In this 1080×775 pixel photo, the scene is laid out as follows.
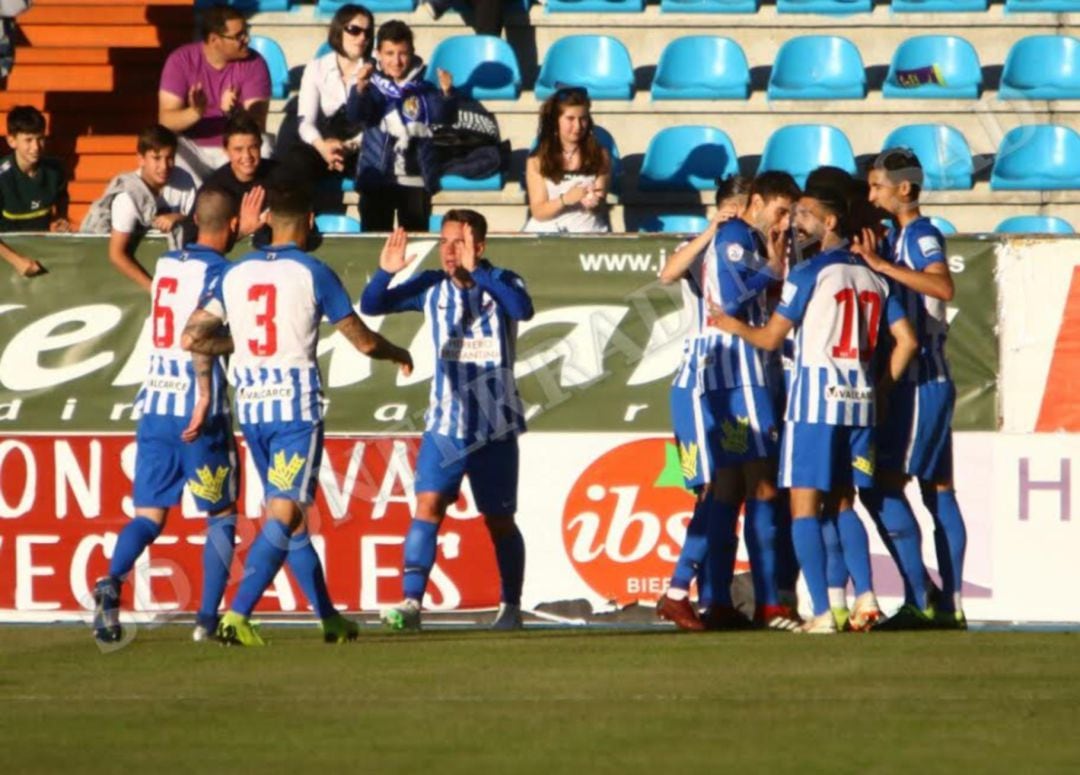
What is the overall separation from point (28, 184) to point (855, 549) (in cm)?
510

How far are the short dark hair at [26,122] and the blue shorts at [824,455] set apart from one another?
468 cm

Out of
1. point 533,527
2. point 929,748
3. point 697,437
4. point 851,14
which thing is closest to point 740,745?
point 929,748

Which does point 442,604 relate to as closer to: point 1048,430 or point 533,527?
point 533,527

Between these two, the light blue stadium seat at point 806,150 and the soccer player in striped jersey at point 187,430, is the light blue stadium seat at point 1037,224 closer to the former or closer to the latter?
the light blue stadium seat at point 806,150

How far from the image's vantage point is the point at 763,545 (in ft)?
32.3

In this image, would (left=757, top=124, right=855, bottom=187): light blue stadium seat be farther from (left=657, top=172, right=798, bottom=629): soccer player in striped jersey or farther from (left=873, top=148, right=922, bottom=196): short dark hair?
(left=657, top=172, right=798, bottom=629): soccer player in striped jersey

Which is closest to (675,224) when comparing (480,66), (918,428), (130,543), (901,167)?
(480,66)

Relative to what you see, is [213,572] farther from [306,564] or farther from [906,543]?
[906,543]

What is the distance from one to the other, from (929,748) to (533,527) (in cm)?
484

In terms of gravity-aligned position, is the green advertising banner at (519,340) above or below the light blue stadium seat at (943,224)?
below

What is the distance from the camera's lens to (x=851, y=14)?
14586 millimetres

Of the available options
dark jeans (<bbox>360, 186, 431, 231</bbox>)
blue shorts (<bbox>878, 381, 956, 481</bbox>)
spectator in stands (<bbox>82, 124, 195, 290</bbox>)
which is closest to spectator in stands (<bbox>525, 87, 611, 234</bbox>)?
dark jeans (<bbox>360, 186, 431, 231</bbox>)

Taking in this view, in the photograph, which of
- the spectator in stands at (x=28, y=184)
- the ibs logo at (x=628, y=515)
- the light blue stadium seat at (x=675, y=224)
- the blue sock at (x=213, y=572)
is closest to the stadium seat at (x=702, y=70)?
the light blue stadium seat at (x=675, y=224)

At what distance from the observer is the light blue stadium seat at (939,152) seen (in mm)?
13406
